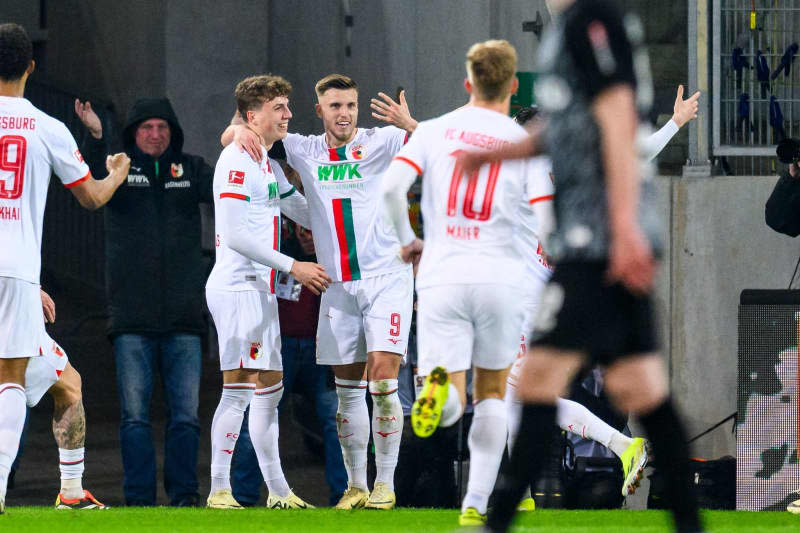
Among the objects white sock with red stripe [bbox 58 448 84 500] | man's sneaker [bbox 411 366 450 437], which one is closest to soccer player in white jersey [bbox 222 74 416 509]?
white sock with red stripe [bbox 58 448 84 500]

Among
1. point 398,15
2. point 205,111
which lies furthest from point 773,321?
point 205,111

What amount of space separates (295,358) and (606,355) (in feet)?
16.2

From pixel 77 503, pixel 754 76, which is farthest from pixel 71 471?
pixel 754 76

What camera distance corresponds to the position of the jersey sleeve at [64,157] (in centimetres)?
729

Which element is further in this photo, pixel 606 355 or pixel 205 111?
pixel 205 111

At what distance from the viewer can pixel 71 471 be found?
7.96 metres

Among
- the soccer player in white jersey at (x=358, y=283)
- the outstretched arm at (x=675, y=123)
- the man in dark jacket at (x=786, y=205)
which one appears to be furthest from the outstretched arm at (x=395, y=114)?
the man in dark jacket at (x=786, y=205)

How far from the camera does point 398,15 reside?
51.2 ft

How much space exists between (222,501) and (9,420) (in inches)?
62.3

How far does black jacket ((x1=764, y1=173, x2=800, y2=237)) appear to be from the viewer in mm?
8898

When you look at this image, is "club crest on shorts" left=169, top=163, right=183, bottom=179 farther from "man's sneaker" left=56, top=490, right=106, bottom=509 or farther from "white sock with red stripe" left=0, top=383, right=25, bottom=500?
"white sock with red stripe" left=0, top=383, right=25, bottom=500

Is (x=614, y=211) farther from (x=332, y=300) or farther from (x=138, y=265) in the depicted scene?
(x=138, y=265)

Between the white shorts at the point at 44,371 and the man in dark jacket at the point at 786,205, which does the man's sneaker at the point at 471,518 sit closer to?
the white shorts at the point at 44,371

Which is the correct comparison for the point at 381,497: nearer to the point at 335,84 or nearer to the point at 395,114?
the point at 395,114
